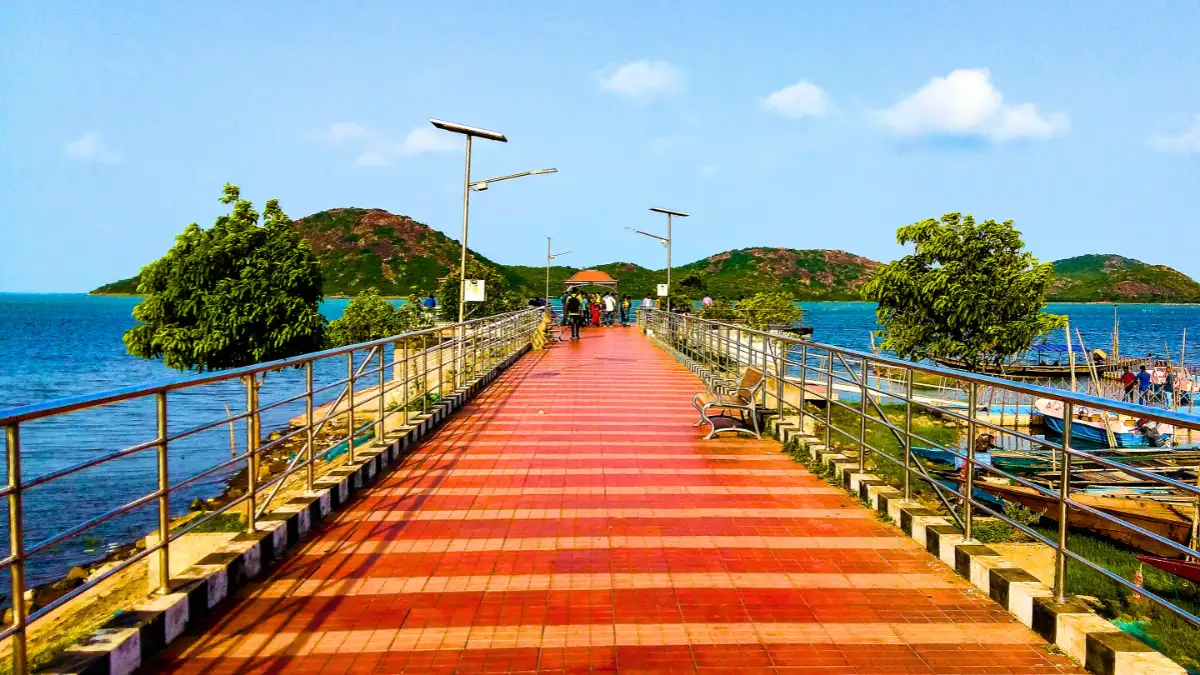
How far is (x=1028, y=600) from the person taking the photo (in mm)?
4219

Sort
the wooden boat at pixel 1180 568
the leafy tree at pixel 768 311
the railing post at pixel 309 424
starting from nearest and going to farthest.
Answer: the railing post at pixel 309 424 < the wooden boat at pixel 1180 568 < the leafy tree at pixel 768 311

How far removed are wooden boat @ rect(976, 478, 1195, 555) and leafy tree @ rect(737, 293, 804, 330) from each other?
1225 inches

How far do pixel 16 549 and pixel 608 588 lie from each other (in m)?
2.76

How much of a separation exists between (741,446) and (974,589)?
183 inches

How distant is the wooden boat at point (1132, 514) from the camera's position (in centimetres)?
1348

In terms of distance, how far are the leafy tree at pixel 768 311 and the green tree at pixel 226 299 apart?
90.3ft

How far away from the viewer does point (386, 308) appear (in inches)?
1563

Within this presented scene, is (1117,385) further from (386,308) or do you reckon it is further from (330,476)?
(330,476)

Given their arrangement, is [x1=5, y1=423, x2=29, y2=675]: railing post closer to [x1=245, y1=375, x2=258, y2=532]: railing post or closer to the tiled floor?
the tiled floor

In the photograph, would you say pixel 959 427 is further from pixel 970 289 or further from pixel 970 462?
pixel 970 289

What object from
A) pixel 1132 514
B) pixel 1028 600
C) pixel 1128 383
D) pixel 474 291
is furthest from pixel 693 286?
pixel 1028 600

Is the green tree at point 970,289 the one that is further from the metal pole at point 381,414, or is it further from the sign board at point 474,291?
the metal pole at point 381,414

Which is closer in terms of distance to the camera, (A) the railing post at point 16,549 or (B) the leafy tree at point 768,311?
(A) the railing post at point 16,549

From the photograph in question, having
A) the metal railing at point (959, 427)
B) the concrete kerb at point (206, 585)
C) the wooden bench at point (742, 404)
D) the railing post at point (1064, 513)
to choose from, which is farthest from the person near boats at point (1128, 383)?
the concrete kerb at point (206, 585)
